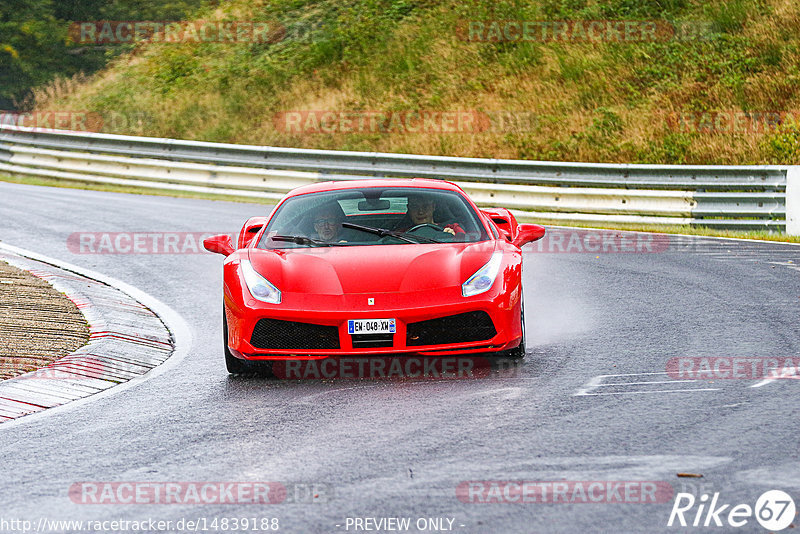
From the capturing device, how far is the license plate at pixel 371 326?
699 centimetres

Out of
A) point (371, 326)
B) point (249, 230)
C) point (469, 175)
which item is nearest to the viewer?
→ point (371, 326)

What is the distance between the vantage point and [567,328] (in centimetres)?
900

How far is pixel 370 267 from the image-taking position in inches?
290

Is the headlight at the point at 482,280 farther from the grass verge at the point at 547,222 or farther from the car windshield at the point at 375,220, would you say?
the grass verge at the point at 547,222

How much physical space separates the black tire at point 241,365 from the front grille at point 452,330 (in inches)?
44.5

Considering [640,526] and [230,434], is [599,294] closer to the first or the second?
[230,434]

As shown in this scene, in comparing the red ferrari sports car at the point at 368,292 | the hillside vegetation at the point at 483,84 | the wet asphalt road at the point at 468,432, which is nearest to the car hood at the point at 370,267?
the red ferrari sports car at the point at 368,292

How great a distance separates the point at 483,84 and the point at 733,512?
79.1ft

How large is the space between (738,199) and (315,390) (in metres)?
10.7

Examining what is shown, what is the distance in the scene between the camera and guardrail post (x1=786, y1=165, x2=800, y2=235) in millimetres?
15250

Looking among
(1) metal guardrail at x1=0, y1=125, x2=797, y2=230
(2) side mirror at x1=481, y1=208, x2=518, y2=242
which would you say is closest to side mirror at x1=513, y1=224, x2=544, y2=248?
(2) side mirror at x1=481, y1=208, x2=518, y2=242
